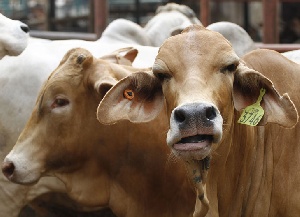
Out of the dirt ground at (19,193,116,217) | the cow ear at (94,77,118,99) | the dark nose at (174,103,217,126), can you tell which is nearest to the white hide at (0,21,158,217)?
the dirt ground at (19,193,116,217)

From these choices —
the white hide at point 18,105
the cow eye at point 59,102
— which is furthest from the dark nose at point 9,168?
the white hide at point 18,105

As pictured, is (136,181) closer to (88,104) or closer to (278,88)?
Answer: (88,104)

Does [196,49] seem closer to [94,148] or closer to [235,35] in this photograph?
[94,148]

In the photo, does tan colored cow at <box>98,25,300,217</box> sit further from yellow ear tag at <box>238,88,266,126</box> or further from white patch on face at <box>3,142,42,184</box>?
white patch on face at <box>3,142,42,184</box>

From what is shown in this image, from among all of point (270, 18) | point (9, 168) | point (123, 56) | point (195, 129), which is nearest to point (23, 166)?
point (9, 168)

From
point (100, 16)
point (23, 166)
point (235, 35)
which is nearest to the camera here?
point (23, 166)

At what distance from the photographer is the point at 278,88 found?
18.3 feet

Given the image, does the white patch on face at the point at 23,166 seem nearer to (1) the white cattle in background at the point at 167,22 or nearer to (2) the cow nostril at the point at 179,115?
(2) the cow nostril at the point at 179,115

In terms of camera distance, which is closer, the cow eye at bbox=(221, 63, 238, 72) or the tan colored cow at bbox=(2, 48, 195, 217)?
the cow eye at bbox=(221, 63, 238, 72)

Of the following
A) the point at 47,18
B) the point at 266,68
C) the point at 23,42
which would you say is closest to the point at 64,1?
the point at 47,18

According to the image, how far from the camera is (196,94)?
4.77 metres

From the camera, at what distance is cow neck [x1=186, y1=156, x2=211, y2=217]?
5.05 meters

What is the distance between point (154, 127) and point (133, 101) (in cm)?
85

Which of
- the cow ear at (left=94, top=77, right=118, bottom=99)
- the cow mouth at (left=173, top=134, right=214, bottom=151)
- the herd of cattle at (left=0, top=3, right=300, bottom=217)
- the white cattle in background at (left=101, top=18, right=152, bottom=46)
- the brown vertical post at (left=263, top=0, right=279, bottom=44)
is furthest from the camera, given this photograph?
the brown vertical post at (left=263, top=0, right=279, bottom=44)
